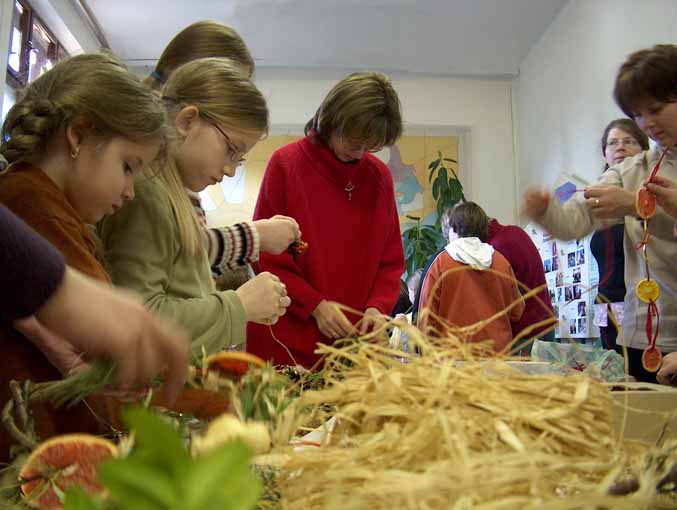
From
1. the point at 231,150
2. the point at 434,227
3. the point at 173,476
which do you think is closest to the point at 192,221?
the point at 231,150

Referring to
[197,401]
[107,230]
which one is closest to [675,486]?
[197,401]

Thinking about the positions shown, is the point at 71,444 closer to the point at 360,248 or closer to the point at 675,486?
the point at 675,486

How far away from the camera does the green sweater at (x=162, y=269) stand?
3.28 ft

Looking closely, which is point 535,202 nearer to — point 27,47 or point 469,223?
point 469,223

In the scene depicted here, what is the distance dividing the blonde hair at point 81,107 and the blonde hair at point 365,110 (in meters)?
0.68

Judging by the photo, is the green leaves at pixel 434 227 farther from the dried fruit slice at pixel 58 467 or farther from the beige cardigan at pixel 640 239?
the dried fruit slice at pixel 58 467

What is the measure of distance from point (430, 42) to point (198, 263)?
405 centimetres

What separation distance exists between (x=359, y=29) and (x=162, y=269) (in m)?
3.92

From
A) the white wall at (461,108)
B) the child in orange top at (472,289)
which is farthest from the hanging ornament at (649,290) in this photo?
the white wall at (461,108)

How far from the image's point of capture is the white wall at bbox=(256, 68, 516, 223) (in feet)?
17.4

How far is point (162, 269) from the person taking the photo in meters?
1.07

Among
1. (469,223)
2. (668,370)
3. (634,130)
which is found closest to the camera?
(668,370)

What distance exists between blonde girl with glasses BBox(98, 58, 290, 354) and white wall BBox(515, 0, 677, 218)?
2.66 metres

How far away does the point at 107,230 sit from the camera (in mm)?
1072
